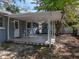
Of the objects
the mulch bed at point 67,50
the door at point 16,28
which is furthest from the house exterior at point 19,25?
the mulch bed at point 67,50

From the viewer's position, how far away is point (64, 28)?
32.8m

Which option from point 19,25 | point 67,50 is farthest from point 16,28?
point 67,50

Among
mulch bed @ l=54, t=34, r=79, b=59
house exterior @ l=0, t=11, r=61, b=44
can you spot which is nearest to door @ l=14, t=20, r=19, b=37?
house exterior @ l=0, t=11, r=61, b=44

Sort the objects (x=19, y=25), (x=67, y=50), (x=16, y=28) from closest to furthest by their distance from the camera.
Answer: (x=67, y=50) → (x=16, y=28) → (x=19, y=25)

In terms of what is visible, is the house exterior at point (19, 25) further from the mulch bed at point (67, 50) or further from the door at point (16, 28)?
the mulch bed at point (67, 50)

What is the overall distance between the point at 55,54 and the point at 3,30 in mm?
6339

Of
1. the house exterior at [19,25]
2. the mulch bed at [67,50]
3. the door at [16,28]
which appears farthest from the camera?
the door at [16,28]

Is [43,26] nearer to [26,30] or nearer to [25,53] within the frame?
[26,30]

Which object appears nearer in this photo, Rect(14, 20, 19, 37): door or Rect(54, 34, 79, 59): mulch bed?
Rect(54, 34, 79, 59): mulch bed

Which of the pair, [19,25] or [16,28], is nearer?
[16,28]

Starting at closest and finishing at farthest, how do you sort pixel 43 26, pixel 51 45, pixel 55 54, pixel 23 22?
pixel 55 54 → pixel 51 45 → pixel 23 22 → pixel 43 26

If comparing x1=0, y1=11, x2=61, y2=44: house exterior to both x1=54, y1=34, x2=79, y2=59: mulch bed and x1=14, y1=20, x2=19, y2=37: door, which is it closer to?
A: x1=14, y1=20, x2=19, y2=37: door

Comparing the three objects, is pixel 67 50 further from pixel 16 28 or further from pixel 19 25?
pixel 19 25

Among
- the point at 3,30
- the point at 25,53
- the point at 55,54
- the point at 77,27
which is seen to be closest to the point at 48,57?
the point at 55,54
